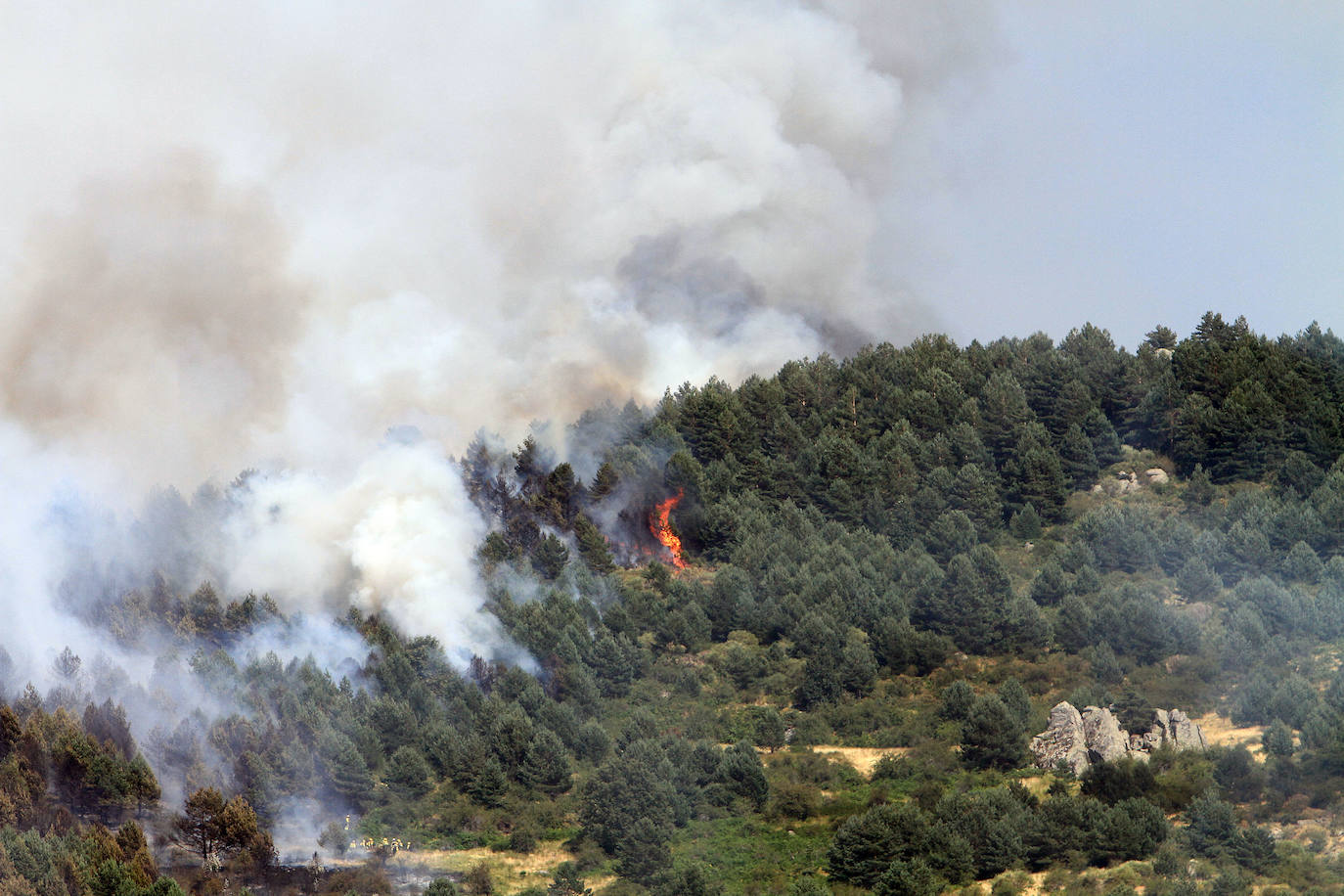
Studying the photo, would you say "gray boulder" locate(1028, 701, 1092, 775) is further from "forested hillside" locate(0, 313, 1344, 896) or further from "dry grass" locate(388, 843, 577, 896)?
"dry grass" locate(388, 843, 577, 896)

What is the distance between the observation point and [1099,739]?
8800 centimetres

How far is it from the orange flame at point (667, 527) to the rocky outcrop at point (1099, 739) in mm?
42027

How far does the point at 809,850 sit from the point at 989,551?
104 ft

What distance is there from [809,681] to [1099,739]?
749 inches

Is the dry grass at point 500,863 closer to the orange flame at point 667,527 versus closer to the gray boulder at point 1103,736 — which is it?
the gray boulder at point 1103,736

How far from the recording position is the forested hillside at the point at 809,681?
78938 mm

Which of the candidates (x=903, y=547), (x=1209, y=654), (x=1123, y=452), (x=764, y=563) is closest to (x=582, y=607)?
(x=764, y=563)

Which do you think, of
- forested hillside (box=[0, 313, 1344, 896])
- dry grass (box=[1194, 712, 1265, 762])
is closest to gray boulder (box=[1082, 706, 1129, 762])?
forested hillside (box=[0, 313, 1344, 896])

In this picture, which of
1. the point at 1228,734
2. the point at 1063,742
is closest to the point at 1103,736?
the point at 1063,742

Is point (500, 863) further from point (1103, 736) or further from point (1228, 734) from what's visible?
point (1228, 734)

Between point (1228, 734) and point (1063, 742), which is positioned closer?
point (1228, 734)

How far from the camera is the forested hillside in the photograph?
78.9 metres

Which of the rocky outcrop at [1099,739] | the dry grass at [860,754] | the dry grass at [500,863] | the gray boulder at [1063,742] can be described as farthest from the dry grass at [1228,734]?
the dry grass at [500,863]

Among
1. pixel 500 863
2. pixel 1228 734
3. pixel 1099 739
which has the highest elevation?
pixel 1099 739
